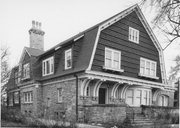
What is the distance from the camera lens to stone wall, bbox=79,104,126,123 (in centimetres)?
1368

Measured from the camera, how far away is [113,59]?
674 inches

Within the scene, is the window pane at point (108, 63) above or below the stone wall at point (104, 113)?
above

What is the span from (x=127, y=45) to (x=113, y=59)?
7.89 ft

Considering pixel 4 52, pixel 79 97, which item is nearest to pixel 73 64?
pixel 79 97

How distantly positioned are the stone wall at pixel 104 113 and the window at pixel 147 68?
6.17 meters

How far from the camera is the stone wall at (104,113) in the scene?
13.7 meters

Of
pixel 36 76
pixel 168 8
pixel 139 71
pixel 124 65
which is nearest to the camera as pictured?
pixel 168 8

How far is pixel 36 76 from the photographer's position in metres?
21.2

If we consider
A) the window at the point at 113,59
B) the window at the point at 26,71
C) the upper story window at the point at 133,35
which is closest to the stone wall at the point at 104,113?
the window at the point at 113,59

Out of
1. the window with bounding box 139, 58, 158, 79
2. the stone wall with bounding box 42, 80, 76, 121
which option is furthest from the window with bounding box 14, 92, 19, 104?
the window with bounding box 139, 58, 158, 79

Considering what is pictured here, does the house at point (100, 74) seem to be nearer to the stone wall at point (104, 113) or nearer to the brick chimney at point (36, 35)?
the stone wall at point (104, 113)

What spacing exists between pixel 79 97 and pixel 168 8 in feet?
30.7

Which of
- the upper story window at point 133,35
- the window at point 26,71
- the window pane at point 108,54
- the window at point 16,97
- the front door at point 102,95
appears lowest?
the window at point 16,97

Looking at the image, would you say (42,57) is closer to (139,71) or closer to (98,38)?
(98,38)
